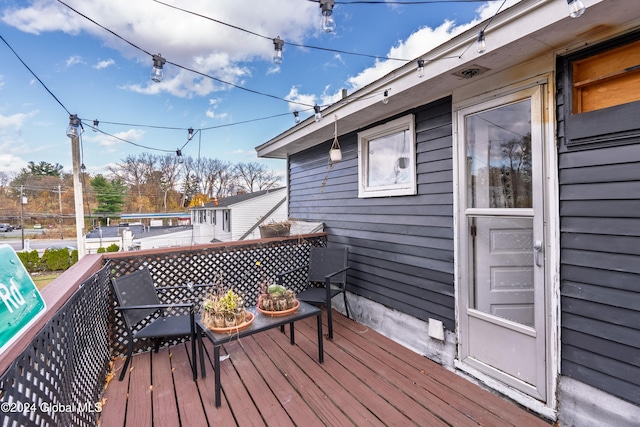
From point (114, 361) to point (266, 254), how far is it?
1901 millimetres

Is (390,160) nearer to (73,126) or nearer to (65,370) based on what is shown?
(65,370)

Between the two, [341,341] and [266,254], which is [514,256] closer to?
[341,341]

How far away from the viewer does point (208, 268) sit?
3.53m

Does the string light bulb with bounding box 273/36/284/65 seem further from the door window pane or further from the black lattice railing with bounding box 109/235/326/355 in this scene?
the black lattice railing with bounding box 109/235/326/355

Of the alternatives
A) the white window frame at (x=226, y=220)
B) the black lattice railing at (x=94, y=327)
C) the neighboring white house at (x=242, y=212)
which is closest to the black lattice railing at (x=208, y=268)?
the black lattice railing at (x=94, y=327)

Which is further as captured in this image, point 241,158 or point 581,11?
point 241,158

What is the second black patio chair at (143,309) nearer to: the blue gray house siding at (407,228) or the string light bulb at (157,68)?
the string light bulb at (157,68)

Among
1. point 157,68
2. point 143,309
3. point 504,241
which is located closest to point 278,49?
point 157,68

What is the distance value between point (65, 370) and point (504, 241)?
9.80 feet

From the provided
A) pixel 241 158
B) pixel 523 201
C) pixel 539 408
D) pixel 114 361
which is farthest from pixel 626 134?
pixel 241 158

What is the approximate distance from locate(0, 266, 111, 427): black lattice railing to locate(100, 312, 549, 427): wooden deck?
1.01 feet

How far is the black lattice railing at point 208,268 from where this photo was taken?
3.05 metres

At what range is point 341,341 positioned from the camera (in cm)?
317

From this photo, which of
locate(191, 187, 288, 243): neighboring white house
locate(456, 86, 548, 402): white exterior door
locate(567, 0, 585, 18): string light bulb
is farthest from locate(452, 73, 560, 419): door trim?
locate(191, 187, 288, 243): neighboring white house
